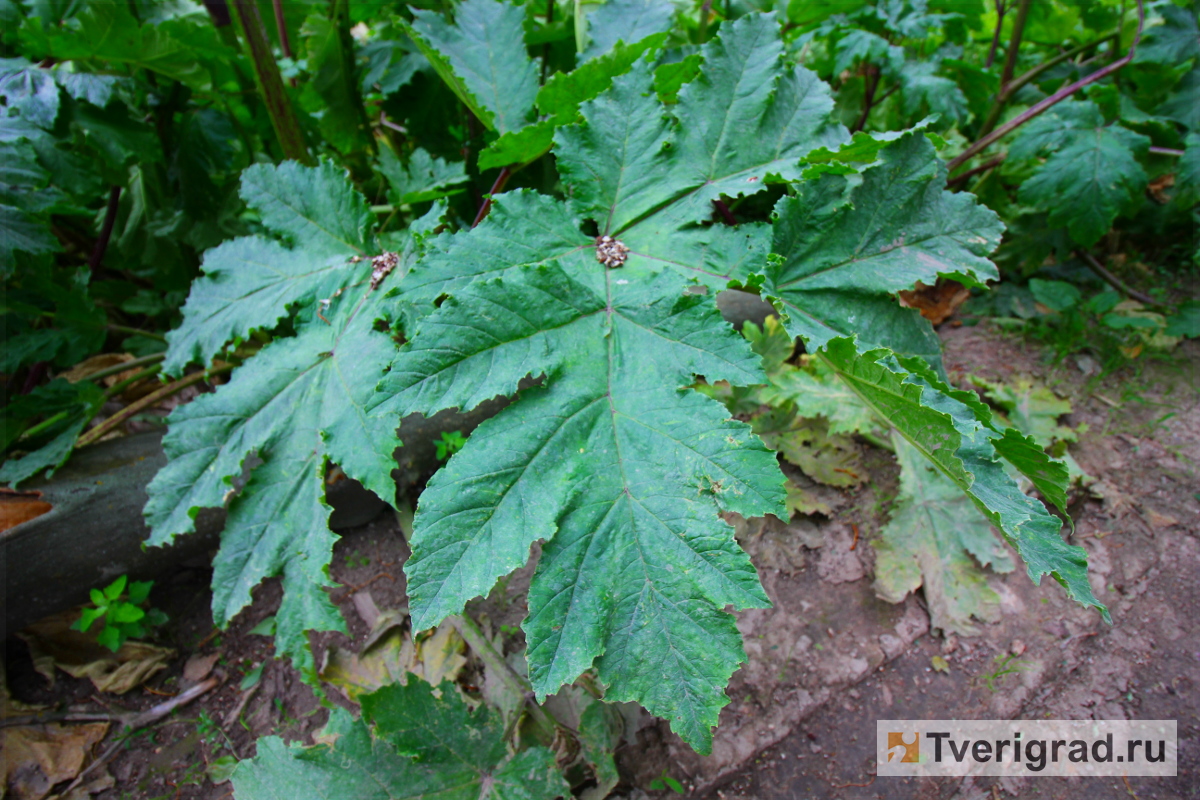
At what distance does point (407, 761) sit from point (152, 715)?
1039mm

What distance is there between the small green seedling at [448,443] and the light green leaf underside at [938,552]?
139 centimetres

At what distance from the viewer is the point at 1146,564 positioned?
77.3 inches

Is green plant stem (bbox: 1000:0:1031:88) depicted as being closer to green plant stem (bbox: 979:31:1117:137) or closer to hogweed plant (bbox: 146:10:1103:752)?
green plant stem (bbox: 979:31:1117:137)

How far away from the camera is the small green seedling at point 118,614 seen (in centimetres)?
189

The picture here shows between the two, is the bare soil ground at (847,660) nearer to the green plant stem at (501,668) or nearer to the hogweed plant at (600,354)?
the green plant stem at (501,668)

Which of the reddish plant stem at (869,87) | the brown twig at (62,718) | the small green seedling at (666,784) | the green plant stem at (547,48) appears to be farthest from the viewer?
the reddish plant stem at (869,87)

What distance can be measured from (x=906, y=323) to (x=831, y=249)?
24 cm

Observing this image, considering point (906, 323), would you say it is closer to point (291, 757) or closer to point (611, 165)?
point (611, 165)

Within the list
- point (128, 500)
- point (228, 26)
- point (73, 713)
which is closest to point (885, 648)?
point (128, 500)

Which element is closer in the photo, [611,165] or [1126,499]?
[611,165]

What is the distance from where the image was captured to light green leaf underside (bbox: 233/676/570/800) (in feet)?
4.56

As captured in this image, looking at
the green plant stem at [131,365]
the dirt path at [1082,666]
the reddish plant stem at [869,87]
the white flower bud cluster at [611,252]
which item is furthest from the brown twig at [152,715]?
the reddish plant stem at [869,87]

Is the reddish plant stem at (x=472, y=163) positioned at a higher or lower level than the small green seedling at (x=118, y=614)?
higher

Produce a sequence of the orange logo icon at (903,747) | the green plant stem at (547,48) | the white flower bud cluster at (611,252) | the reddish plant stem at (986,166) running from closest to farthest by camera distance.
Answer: the white flower bud cluster at (611,252) < the orange logo icon at (903,747) < the green plant stem at (547,48) < the reddish plant stem at (986,166)
